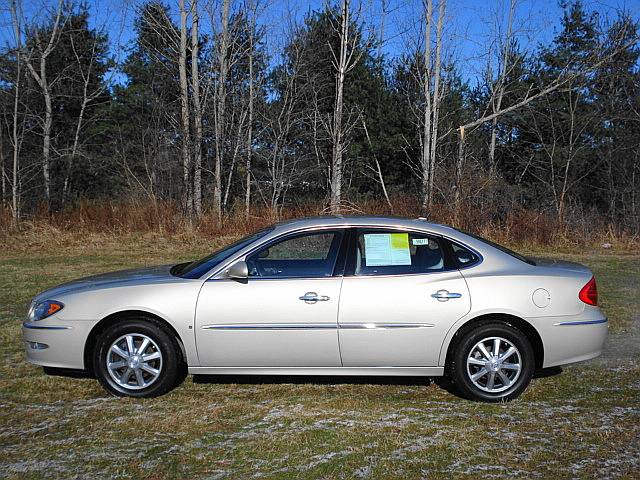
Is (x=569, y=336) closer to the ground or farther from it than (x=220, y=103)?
closer to the ground

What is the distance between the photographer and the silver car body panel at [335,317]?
15.7ft

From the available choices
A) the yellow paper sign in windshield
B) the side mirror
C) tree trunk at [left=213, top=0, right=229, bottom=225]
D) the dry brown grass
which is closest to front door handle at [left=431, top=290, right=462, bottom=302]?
the yellow paper sign in windshield

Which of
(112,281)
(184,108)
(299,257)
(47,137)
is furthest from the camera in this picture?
(47,137)

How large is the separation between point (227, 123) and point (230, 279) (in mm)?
21590

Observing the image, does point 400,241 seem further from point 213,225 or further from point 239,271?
point 213,225

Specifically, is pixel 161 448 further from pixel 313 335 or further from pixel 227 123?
pixel 227 123

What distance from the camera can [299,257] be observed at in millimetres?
5555

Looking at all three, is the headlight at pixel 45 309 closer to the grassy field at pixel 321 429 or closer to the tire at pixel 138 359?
the tire at pixel 138 359

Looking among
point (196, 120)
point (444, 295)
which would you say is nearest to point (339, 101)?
point (196, 120)

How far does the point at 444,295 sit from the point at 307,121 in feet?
85.3

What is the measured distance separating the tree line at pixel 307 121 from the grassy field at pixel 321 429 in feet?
43.1

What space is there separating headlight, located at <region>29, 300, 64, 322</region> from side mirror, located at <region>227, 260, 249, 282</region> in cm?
138

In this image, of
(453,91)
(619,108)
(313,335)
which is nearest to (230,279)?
(313,335)

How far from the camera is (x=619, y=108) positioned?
33.8 m
